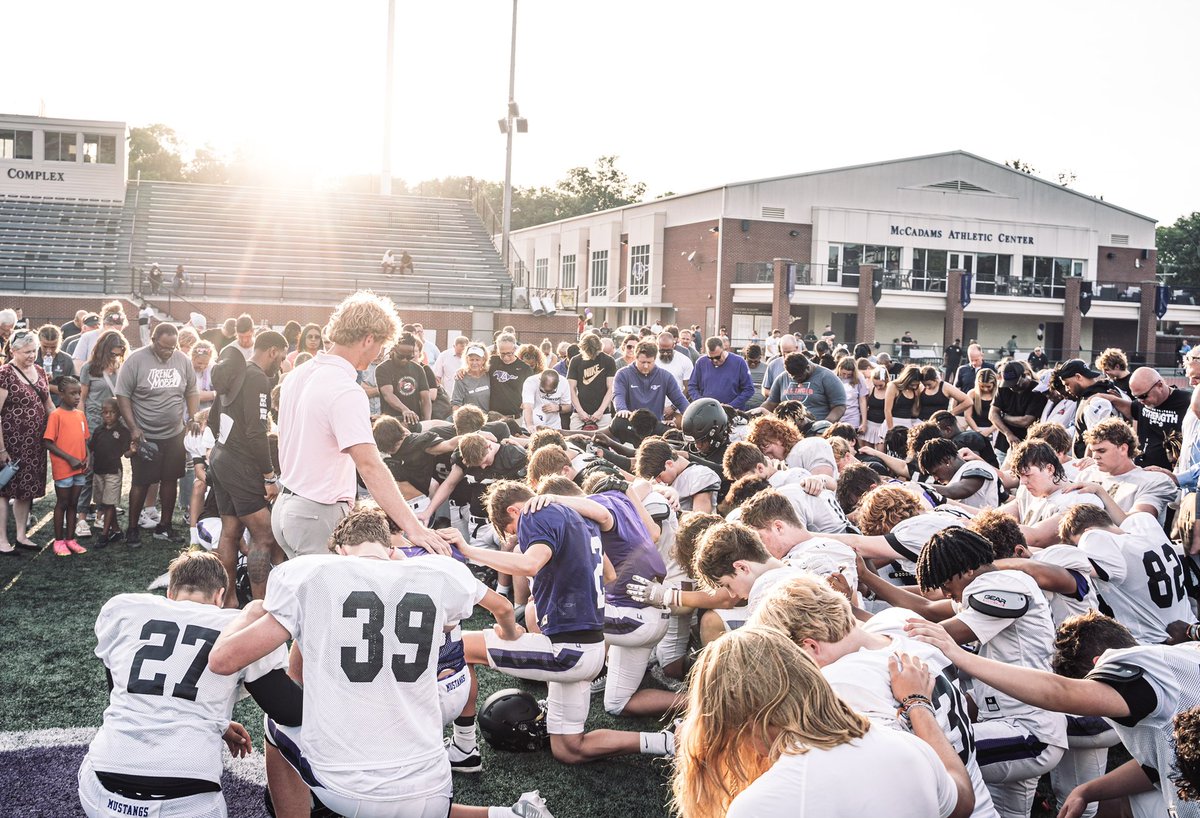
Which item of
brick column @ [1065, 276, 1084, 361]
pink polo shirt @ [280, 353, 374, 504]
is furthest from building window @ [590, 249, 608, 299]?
pink polo shirt @ [280, 353, 374, 504]

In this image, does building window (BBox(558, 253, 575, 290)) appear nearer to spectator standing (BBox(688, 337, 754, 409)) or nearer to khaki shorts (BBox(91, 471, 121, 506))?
spectator standing (BBox(688, 337, 754, 409))

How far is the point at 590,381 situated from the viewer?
9.98 meters

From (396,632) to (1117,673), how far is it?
2367 millimetres

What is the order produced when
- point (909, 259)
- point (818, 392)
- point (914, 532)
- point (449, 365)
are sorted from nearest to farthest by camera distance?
1. point (914, 532)
2. point (818, 392)
3. point (449, 365)
4. point (909, 259)

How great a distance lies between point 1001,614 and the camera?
3584mm

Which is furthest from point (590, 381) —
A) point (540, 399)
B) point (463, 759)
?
point (463, 759)

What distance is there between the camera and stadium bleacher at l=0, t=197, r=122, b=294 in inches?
1080

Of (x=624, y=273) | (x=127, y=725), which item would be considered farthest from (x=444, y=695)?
(x=624, y=273)

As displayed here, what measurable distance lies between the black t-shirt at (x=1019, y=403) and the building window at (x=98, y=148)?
1356 inches

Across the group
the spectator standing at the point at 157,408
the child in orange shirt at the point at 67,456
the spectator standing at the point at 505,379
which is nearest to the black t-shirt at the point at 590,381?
the spectator standing at the point at 505,379

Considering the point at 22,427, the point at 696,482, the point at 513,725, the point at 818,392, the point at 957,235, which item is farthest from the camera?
the point at 957,235

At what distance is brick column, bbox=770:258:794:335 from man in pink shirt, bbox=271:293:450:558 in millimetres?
34009

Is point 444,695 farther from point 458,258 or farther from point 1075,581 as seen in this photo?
point 458,258

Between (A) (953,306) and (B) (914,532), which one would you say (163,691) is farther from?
(A) (953,306)
